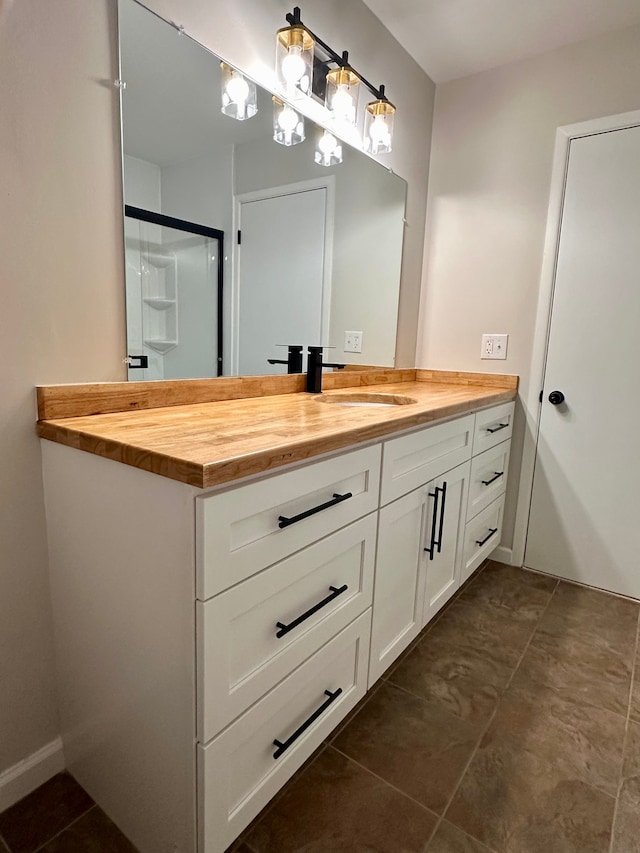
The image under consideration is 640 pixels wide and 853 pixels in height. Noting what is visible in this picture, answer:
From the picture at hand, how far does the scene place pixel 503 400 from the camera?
198 centimetres

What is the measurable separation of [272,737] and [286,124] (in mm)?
1706

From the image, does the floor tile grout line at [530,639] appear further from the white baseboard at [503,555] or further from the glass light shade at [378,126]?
the glass light shade at [378,126]

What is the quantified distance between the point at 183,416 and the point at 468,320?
64.8 inches

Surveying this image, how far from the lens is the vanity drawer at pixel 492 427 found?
177cm

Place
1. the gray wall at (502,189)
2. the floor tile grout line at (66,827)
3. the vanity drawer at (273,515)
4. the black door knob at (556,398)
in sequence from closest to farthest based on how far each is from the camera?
the vanity drawer at (273,515) < the floor tile grout line at (66,827) < the gray wall at (502,189) < the black door knob at (556,398)

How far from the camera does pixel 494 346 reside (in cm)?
221

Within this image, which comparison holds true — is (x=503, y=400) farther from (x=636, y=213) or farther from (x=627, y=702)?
(x=627, y=702)

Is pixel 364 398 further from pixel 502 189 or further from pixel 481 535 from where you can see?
pixel 502 189

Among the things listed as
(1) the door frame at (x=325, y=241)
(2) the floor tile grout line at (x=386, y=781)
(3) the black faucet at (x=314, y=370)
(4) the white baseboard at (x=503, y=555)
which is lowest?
(2) the floor tile grout line at (x=386, y=781)

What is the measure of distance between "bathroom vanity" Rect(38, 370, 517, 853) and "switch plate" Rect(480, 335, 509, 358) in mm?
1057

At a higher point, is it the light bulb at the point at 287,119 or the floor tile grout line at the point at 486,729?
the light bulb at the point at 287,119

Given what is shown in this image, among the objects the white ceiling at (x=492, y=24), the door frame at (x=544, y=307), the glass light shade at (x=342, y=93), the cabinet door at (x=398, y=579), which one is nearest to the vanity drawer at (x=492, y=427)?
the door frame at (x=544, y=307)

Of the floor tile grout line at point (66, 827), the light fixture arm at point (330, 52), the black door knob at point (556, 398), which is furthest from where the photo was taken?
the black door knob at point (556, 398)

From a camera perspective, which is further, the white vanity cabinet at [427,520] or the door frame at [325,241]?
the door frame at [325,241]
